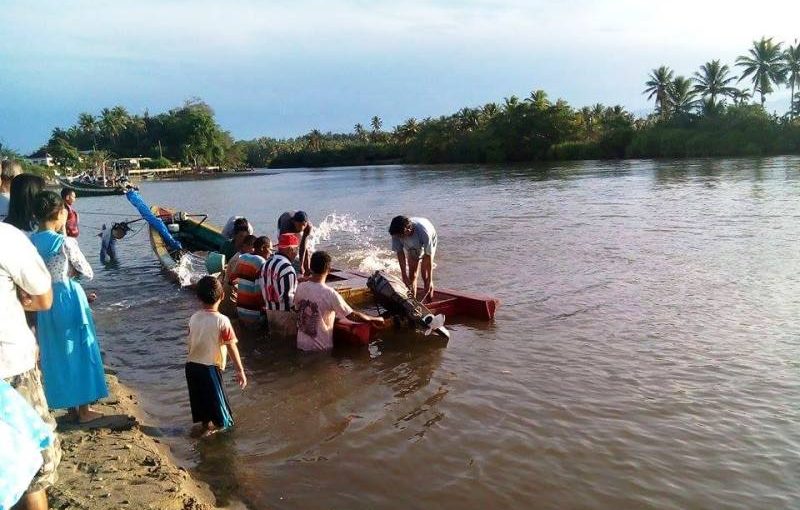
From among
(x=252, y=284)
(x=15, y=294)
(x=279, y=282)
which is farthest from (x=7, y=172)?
(x=252, y=284)

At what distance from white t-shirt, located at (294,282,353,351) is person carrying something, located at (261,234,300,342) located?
322 millimetres

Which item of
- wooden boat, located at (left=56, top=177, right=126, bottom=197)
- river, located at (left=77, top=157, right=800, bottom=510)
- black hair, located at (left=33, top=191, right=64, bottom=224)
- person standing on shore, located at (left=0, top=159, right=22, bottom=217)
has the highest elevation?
wooden boat, located at (left=56, top=177, right=126, bottom=197)

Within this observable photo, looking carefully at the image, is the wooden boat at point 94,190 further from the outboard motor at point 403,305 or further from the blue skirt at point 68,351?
the blue skirt at point 68,351

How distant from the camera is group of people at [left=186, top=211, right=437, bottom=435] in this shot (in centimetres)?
503

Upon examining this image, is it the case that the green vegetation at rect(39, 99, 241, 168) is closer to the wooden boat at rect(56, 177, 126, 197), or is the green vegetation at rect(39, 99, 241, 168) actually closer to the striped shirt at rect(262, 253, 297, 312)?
the wooden boat at rect(56, 177, 126, 197)

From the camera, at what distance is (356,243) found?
1783cm

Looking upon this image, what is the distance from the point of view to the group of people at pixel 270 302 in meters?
5.03

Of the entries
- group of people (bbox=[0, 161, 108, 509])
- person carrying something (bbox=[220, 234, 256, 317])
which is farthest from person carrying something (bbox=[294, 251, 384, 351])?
group of people (bbox=[0, 161, 108, 509])

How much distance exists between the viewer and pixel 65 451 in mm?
4383

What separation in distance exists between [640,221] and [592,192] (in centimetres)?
1065

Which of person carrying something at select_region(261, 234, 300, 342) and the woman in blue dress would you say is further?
person carrying something at select_region(261, 234, 300, 342)

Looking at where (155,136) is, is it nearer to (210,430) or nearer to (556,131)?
(556,131)

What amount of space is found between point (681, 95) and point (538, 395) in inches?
2694

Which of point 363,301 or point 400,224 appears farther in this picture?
point 363,301
